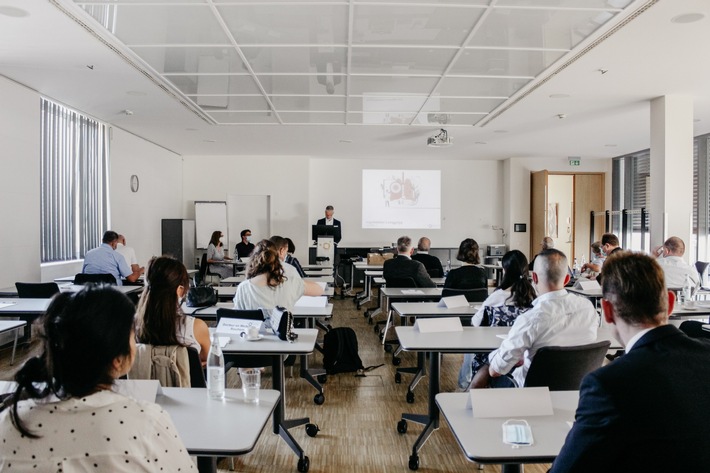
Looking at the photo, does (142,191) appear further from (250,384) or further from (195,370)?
(250,384)

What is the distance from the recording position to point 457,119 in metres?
8.46

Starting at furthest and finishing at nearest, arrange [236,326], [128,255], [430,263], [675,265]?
[128,255] → [430,263] → [675,265] → [236,326]

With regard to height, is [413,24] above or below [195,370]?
above

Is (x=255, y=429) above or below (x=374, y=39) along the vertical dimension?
below

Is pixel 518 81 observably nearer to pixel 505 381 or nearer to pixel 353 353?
pixel 353 353

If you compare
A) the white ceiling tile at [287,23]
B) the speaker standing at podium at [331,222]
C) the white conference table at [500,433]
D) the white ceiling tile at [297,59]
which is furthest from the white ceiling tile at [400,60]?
the speaker standing at podium at [331,222]

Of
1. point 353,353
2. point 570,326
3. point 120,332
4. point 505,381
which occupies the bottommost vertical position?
point 353,353

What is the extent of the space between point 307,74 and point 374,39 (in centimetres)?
131

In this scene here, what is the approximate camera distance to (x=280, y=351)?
9.70 feet

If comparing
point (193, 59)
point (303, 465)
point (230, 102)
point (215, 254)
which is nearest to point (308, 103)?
point (230, 102)

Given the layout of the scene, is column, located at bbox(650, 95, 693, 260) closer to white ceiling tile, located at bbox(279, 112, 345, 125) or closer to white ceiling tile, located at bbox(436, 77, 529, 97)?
white ceiling tile, located at bbox(436, 77, 529, 97)

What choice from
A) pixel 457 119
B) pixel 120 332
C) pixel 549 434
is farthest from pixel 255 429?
pixel 457 119

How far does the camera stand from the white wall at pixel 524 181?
12.8 metres

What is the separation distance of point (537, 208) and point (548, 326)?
10518 millimetres
